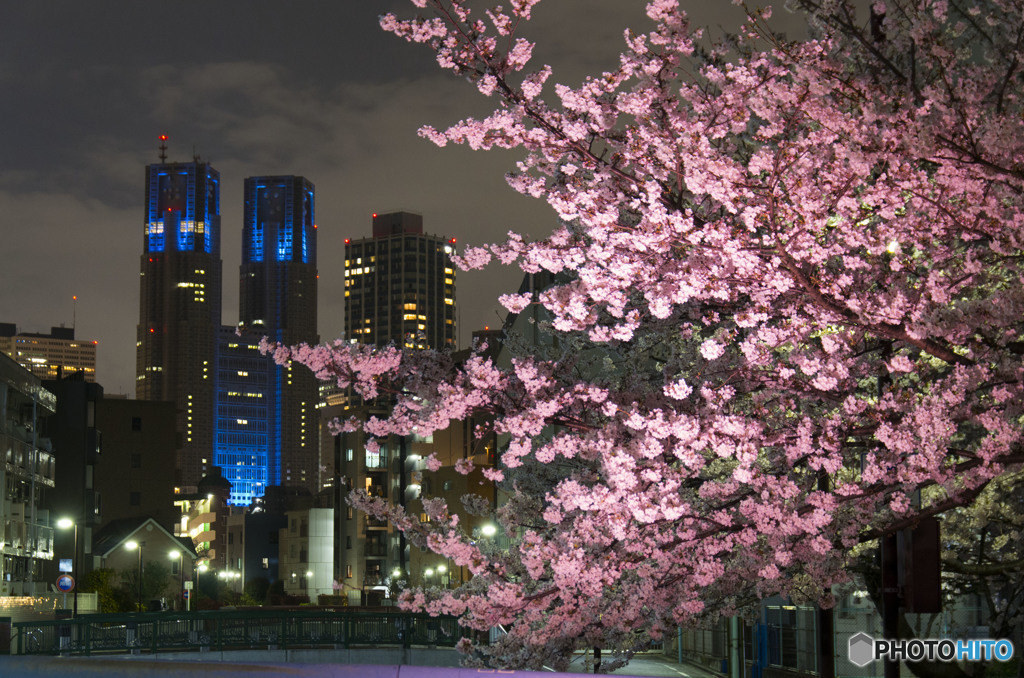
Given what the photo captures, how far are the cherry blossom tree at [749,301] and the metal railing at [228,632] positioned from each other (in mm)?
21053

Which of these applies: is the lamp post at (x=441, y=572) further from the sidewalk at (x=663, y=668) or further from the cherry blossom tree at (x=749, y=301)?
the cherry blossom tree at (x=749, y=301)

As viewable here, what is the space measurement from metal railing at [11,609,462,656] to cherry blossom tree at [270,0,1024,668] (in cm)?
2105

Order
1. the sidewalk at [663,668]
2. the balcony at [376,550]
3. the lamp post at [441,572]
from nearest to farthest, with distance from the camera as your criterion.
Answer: the sidewalk at [663,668] → the lamp post at [441,572] → the balcony at [376,550]

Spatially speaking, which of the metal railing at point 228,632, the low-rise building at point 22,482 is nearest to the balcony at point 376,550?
the low-rise building at point 22,482

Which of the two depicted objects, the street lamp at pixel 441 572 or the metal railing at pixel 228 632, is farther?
the street lamp at pixel 441 572

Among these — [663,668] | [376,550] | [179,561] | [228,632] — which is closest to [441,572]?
[376,550]

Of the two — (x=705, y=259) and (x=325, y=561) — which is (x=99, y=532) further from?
(x=705, y=259)

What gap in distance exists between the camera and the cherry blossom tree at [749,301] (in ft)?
30.1

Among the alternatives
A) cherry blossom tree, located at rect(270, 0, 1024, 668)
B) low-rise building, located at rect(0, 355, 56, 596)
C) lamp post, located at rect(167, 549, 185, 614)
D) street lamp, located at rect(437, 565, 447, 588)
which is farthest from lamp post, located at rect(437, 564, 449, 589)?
cherry blossom tree, located at rect(270, 0, 1024, 668)

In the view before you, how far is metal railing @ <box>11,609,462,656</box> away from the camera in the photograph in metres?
30.6

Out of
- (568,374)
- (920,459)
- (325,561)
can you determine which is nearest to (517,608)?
(568,374)

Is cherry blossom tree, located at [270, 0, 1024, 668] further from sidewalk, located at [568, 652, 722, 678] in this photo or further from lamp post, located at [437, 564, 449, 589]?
lamp post, located at [437, 564, 449, 589]

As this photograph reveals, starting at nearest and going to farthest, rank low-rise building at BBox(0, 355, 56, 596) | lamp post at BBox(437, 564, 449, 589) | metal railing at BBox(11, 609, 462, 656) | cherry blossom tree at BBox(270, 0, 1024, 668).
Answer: cherry blossom tree at BBox(270, 0, 1024, 668)
metal railing at BBox(11, 609, 462, 656)
low-rise building at BBox(0, 355, 56, 596)
lamp post at BBox(437, 564, 449, 589)

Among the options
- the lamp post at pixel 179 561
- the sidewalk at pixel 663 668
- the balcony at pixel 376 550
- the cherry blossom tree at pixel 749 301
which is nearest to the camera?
the cherry blossom tree at pixel 749 301
